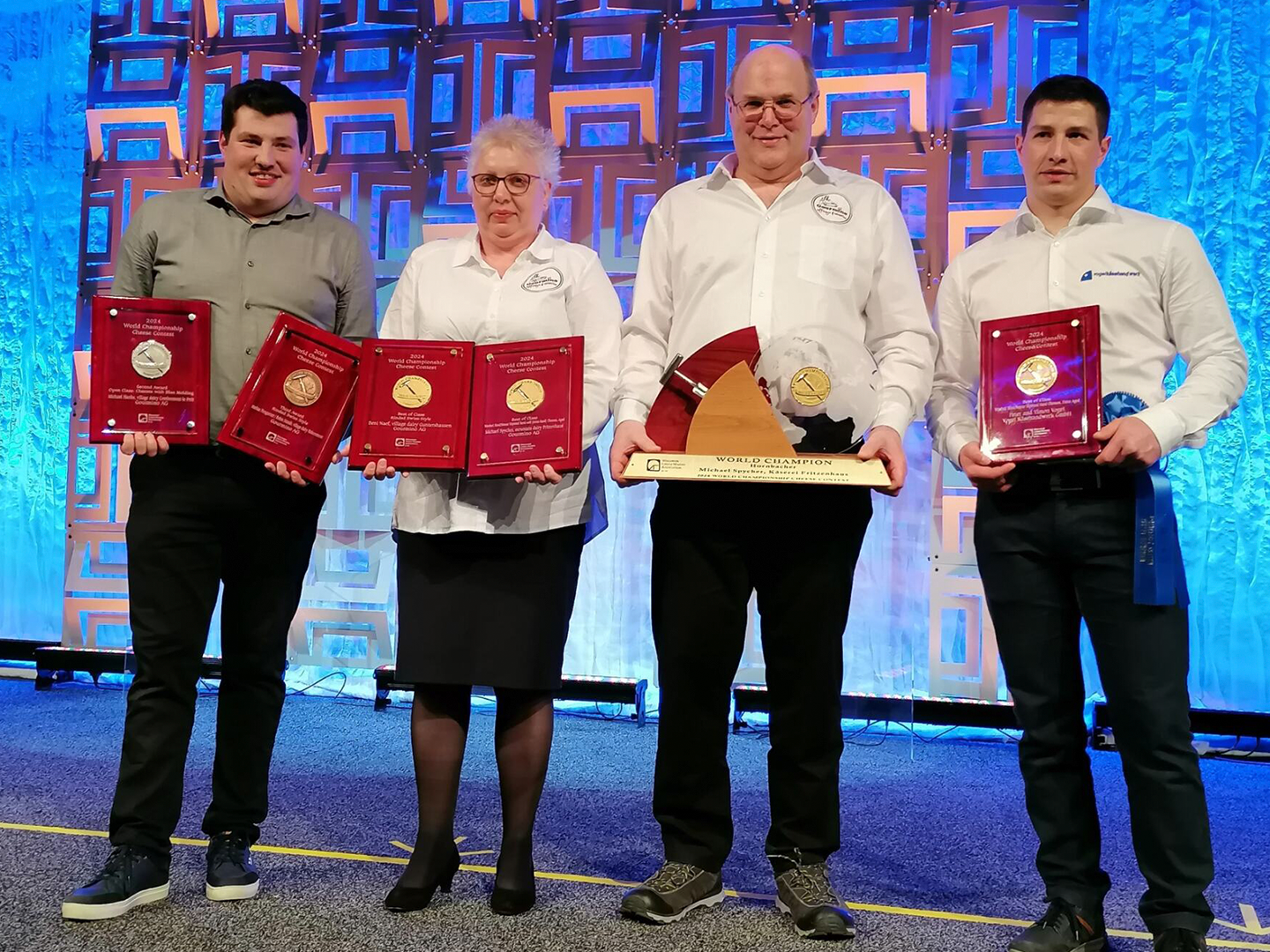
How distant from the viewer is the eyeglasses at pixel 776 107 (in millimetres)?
2189

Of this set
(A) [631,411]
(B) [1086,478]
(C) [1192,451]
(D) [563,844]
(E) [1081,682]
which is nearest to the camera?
(B) [1086,478]

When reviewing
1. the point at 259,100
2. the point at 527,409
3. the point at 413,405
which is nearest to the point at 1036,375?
the point at 527,409

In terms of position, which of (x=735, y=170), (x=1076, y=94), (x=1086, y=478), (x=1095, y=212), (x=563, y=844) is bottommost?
(x=563, y=844)

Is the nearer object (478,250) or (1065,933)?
(1065,933)

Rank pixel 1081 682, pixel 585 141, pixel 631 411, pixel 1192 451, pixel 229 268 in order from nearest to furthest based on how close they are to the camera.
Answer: pixel 1081 682, pixel 631 411, pixel 229 268, pixel 1192 451, pixel 585 141

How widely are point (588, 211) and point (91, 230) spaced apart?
7.38 feet

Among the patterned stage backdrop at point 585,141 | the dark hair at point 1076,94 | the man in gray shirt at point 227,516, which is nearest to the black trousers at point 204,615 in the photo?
the man in gray shirt at point 227,516

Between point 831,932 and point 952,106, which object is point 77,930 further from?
point 952,106

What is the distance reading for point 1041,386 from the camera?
2.02 meters

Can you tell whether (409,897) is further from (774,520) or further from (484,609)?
(774,520)

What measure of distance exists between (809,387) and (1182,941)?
1.16 m

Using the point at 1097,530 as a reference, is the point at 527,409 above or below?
above

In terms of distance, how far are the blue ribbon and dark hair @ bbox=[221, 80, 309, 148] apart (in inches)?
72.7

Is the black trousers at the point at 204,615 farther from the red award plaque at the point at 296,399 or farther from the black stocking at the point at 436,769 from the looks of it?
the black stocking at the point at 436,769
